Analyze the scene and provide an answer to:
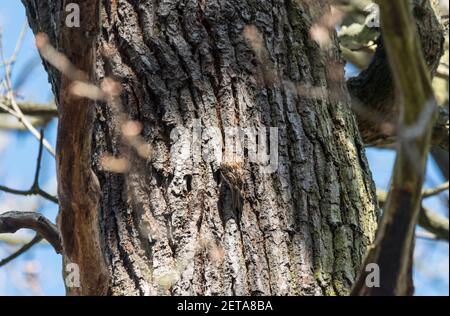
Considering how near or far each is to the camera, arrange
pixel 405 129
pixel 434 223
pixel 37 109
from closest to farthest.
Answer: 1. pixel 405 129
2. pixel 37 109
3. pixel 434 223

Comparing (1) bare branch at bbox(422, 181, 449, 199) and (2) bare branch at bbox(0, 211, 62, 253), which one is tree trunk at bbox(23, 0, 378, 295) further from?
(1) bare branch at bbox(422, 181, 449, 199)

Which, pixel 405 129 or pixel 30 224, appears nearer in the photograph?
pixel 405 129

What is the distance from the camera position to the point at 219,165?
6.27ft

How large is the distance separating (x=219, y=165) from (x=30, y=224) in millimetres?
483

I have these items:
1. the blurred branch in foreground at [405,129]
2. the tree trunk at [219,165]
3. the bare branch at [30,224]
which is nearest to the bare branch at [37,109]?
the tree trunk at [219,165]

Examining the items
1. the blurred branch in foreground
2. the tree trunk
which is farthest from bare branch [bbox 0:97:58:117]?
the blurred branch in foreground

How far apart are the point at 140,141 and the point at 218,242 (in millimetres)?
351

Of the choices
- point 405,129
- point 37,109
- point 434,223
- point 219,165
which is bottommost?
point 405,129

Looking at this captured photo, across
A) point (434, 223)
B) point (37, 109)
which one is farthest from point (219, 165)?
point (434, 223)

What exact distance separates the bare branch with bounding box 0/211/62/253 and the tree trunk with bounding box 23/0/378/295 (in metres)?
0.12

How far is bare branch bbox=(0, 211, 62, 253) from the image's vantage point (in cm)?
186

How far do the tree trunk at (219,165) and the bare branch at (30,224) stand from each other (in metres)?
0.12

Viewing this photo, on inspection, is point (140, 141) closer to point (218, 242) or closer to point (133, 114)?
point (133, 114)

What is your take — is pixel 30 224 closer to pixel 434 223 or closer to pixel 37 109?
pixel 37 109
